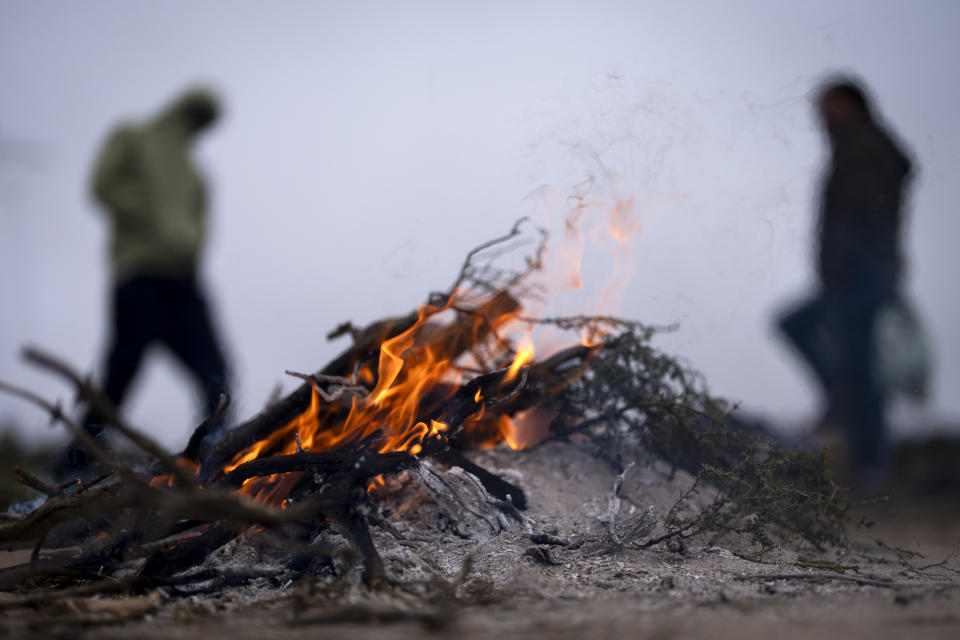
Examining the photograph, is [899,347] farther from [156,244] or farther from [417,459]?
[156,244]

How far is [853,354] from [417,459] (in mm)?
4256

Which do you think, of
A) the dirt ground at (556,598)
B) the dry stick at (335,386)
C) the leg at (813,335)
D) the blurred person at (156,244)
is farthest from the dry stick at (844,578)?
the leg at (813,335)

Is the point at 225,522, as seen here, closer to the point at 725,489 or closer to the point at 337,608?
the point at 337,608

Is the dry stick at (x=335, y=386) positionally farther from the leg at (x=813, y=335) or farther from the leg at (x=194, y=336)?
the leg at (x=813, y=335)

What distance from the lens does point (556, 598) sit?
2.25 meters

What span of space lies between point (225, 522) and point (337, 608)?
752 mm

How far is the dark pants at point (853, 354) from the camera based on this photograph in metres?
5.34

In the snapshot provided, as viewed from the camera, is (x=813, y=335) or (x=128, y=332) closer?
(x=128, y=332)

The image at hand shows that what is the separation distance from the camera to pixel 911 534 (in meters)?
4.93

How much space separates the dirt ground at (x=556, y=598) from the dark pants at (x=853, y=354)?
207 cm

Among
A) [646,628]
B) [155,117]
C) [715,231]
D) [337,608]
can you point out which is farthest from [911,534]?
[155,117]

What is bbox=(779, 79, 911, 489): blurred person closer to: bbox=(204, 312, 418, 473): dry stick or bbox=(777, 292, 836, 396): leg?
bbox=(777, 292, 836, 396): leg

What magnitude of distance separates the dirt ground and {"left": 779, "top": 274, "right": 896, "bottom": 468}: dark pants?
207 cm

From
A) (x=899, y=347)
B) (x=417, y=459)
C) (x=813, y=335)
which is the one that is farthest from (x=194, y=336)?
(x=899, y=347)
